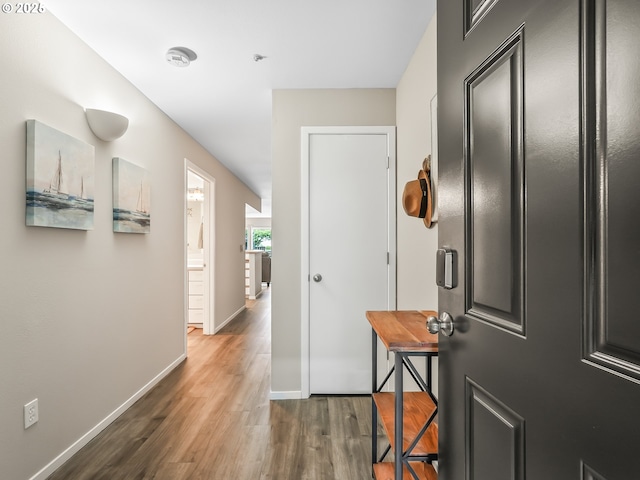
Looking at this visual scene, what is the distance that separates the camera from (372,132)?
2.75 meters

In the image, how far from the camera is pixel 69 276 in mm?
2008

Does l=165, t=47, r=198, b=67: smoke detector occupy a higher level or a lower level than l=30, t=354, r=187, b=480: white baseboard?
higher

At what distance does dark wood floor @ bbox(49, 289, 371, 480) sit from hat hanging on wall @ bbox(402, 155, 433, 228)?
1.39 metres

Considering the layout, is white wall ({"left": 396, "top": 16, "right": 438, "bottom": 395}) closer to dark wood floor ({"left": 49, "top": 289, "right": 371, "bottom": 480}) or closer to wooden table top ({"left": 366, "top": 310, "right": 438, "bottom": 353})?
wooden table top ({"left": 366, "top": 310, "right": 438, "bottom": 353})

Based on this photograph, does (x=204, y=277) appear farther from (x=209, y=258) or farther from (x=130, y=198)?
(x=130, y=198)

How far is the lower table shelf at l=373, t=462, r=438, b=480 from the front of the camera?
155 centimetres

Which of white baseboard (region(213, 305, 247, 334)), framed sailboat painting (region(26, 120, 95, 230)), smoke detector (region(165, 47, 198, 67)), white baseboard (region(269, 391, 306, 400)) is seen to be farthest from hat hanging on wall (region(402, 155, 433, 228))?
white baseboard (region(213, 305, 247, 334))

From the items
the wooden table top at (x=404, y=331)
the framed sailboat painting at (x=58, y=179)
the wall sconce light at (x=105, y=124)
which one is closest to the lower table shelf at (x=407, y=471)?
the wooden table top at (x=404, y=331)

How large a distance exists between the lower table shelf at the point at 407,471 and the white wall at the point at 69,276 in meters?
1.69

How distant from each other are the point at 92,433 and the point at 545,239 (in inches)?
105

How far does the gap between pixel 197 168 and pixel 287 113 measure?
5.98ft

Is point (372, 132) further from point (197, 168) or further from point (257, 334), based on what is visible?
point (257, 334)

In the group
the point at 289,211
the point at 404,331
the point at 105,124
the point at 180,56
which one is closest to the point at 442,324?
the point at 404,331

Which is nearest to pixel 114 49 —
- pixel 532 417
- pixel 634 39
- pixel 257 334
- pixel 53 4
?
pixel 53 4
